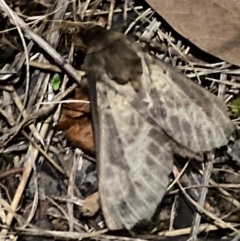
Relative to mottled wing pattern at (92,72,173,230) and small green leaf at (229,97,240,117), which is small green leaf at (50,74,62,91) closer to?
mottled wing pattern at (92,72,173,230)

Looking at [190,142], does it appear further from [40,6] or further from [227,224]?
[40,6]

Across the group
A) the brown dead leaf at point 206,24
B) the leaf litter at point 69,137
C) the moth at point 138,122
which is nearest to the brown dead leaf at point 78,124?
the leaf litter at point 69,137

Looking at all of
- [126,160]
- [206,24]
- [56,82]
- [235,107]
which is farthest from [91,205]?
[206,24]

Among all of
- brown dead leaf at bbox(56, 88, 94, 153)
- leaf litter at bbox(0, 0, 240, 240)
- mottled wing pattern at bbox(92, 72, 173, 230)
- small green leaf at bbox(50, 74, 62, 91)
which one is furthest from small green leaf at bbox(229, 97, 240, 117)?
small green leaf at bbox(50, 74, 62, 91)

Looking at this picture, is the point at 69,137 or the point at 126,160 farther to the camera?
the point at 69,137

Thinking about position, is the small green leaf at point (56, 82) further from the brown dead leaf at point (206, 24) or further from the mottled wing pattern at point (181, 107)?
the brown dead leaf at point (206, 24)

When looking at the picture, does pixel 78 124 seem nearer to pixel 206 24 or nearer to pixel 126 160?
pixel 126 160

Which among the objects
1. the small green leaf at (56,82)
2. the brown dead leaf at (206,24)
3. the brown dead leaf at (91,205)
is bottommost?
the brown dead leaf at (91,205)
